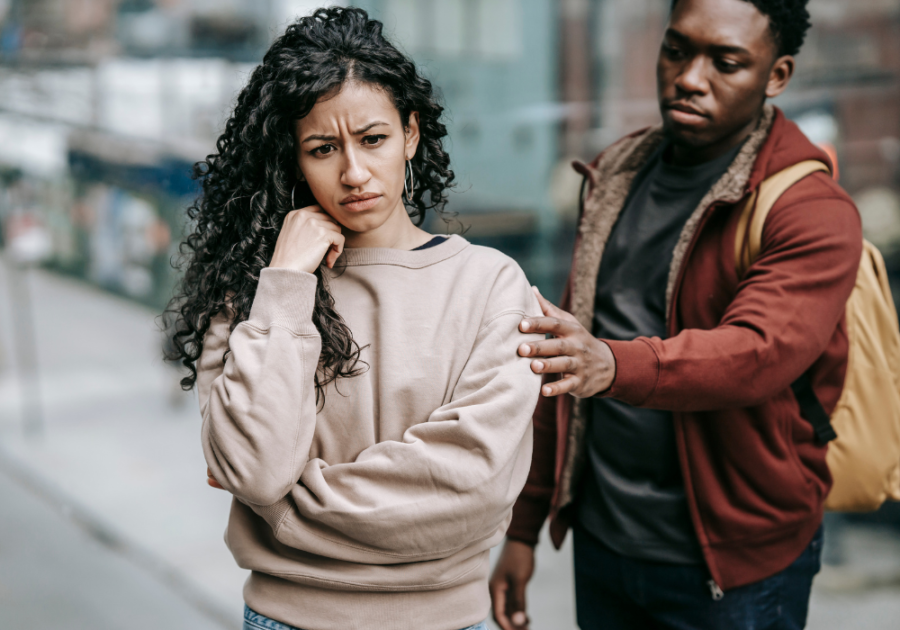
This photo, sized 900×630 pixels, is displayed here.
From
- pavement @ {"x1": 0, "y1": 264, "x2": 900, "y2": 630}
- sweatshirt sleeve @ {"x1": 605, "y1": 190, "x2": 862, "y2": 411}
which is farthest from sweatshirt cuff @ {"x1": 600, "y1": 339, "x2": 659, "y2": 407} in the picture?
pavement @ {"x1": 0, "y1": 264, "x2": 900, "y2": 630}

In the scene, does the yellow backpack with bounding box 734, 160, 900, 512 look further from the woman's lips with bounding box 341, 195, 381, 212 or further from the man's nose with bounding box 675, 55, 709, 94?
the woman's lips with bounding box 341, 195, 381, 212

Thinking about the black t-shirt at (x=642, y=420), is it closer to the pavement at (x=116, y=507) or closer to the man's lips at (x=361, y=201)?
the man's lips at (x=361, y=201)

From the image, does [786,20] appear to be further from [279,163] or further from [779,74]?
[279,163]

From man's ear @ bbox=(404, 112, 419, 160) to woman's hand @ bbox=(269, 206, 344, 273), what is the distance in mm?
194

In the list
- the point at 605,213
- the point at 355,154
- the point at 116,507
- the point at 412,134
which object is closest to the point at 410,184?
the point at 412,134

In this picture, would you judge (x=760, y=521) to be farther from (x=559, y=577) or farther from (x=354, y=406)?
(x=559, y=577)

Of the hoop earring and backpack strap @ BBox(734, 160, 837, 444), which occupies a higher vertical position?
the hoop earring

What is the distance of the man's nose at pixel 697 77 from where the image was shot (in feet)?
5.97

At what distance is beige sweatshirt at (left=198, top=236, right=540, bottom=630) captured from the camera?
145cm

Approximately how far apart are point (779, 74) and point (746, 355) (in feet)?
2.20

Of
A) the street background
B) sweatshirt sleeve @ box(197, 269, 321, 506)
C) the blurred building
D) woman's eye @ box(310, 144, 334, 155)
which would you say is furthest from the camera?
the blurred building

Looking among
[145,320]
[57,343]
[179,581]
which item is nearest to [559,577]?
[179,581]

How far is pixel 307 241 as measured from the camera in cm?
154

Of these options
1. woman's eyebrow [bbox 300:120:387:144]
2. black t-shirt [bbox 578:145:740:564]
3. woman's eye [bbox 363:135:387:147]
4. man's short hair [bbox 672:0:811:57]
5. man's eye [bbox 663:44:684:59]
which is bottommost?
black t-shirt [bbox 578:145:740:564]
